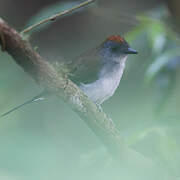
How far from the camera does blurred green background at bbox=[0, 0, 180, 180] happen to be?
82 centimetres

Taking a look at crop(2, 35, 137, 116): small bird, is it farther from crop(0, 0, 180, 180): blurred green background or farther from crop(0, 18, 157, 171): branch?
crop(0, 18, 157, 171): branch

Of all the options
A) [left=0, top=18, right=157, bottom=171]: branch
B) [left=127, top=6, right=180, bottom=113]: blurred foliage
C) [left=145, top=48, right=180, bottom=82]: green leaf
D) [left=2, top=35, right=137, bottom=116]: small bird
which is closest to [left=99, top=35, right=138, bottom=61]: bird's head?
[left=2, top=35, right=137, bottom=116]: small bird

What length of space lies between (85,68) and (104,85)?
207 mm

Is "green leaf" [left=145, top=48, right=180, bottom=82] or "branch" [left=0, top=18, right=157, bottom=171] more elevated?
"green leaf" [left=145, top=48, right=180, bottom=82]

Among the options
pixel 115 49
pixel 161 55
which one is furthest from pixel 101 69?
pixel 161 55

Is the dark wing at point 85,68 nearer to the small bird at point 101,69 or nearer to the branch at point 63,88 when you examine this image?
the small bird at point 101,69

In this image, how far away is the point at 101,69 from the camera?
3.06 metres

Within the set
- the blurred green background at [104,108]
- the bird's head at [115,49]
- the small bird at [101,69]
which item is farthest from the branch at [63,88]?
the bird's head at [115,49]

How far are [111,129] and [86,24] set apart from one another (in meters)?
4.03

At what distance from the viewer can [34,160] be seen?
789 millimetres

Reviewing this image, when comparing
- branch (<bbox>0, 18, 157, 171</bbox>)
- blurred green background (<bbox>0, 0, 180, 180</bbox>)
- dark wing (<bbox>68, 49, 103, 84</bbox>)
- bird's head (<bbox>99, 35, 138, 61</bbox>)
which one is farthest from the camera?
bird's head (<bbox>99, 35, 138, 61</bbox>)

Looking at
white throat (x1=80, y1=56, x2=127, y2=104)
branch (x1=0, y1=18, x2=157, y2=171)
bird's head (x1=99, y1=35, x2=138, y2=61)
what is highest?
bird's head (x1=99, y1=35, x2=138, y2=61)

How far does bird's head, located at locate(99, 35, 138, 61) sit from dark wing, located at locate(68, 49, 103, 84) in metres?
0.11

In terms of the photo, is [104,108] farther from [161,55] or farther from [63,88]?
[63,88]
